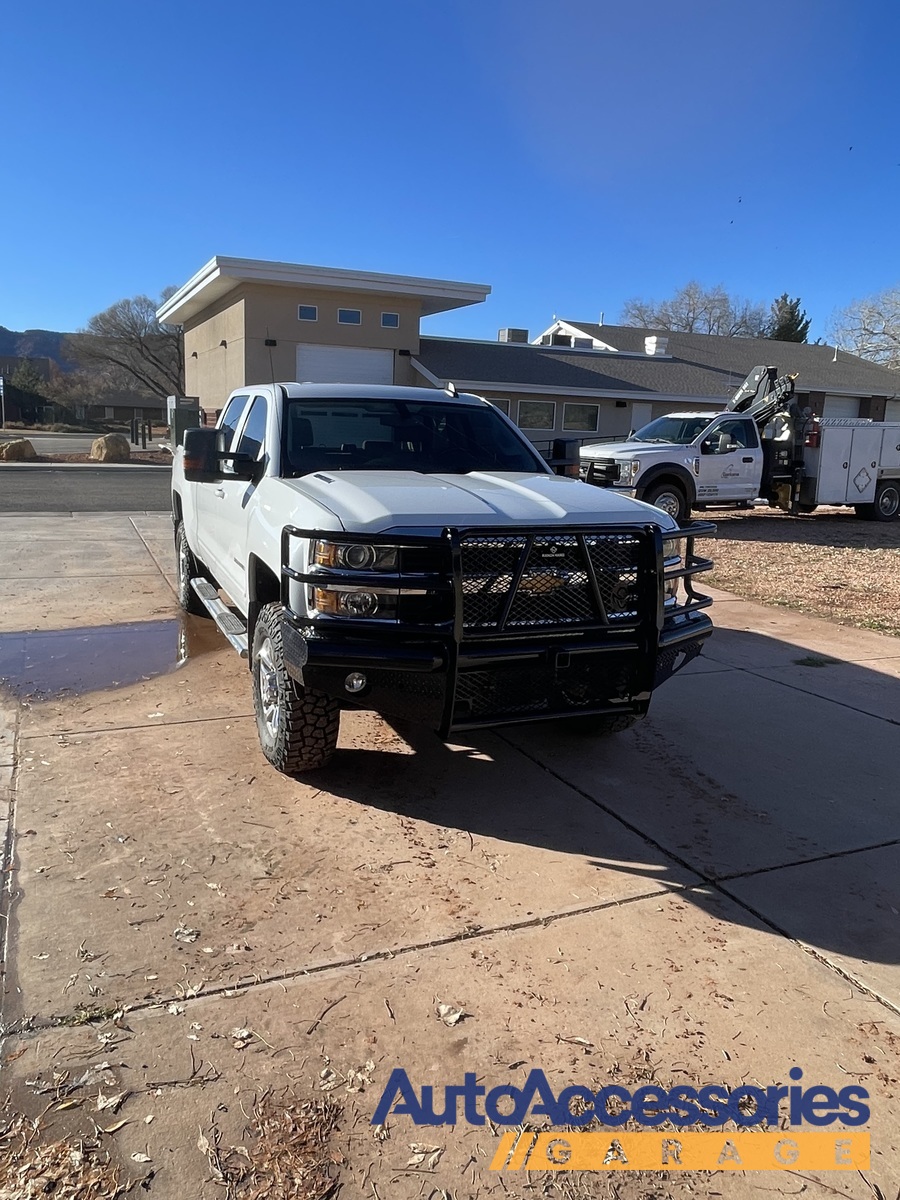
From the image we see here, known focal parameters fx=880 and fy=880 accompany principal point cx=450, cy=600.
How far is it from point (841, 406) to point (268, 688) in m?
35.0

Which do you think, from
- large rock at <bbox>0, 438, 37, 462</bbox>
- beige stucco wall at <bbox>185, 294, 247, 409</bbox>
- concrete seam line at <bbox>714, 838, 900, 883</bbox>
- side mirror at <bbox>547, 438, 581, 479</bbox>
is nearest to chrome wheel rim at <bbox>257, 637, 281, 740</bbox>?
concrete seam line at <bbox>714, 838, 900, 883</bbox>

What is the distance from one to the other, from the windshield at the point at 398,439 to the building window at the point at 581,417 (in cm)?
2432

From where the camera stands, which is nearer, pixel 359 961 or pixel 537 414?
pixel 359 961

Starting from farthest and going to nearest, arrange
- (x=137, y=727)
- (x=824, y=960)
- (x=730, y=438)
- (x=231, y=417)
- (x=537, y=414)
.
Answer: (x=537, y=414)
(x=730, y=438)
(x=231, y=417)
(x=137, y=727)
(x=824, y=960)

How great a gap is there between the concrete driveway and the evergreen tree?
209 feet

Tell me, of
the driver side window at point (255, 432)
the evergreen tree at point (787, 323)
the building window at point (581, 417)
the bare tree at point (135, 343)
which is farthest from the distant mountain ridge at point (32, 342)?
the driver side window at point (255, 432)

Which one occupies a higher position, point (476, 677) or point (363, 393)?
point (363, 393)

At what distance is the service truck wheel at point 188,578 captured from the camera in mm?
7840

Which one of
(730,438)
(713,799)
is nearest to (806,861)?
(713,799)

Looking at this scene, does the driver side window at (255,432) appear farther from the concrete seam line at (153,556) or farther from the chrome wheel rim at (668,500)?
the chrome wheel rim at (668,500)

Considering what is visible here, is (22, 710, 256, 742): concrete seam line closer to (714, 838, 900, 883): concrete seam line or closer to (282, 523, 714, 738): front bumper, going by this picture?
(282, 523, 714, 738): front bumper

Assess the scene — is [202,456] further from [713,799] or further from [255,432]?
[713,799]

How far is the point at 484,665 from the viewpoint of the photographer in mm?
3771

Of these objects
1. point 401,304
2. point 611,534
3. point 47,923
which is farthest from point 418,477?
point 401,304
